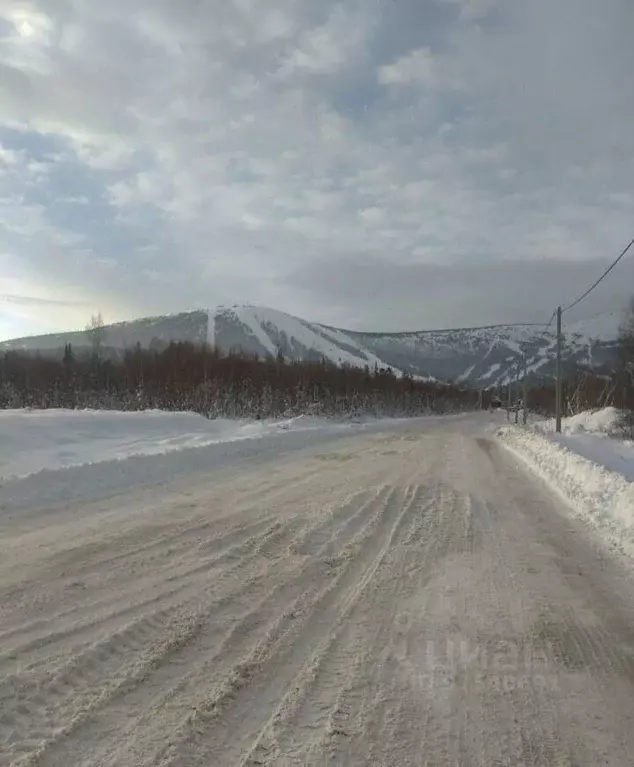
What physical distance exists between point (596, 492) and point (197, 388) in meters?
32.8

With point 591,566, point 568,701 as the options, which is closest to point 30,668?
point 568,701

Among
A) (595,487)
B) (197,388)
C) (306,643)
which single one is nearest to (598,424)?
(197,388)

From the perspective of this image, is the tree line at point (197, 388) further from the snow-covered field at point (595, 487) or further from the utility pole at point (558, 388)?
the snow-covered field at point (595, 487)

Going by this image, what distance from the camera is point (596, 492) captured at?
34.9 feet

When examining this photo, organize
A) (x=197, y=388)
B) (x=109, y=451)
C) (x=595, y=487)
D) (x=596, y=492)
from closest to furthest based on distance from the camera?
(x=596, y=492)
(x=595, y=487)
(x=109, y=451)
(x=197, y=388)

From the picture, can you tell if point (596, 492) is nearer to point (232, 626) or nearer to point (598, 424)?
point (232, 626)

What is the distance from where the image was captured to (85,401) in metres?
36.5

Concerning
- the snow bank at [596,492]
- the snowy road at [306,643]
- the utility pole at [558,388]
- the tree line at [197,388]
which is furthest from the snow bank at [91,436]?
the utility pole at [558,388]

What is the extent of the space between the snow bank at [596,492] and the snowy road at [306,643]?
1.83 ft

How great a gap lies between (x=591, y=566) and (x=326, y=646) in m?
3.69

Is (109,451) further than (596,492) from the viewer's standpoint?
Yes

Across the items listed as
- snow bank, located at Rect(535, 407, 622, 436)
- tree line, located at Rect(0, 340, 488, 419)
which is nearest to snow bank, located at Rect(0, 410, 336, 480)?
tree line, located at Rect(0, 340, 488, 419)

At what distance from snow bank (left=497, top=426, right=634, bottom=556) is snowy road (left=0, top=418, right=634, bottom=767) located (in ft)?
1.83

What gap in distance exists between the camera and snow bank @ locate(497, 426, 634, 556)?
8.09m
